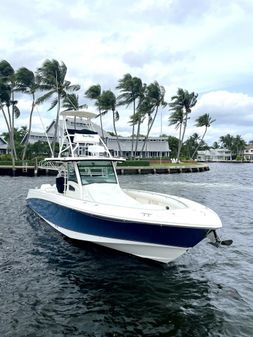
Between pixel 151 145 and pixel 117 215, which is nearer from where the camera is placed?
pixel 117 215

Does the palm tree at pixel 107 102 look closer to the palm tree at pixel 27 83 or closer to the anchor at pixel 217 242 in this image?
the palm tree at pixel 27 83

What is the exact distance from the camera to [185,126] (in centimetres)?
7894

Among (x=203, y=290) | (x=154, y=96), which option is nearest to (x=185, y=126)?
(x=154, y=96)

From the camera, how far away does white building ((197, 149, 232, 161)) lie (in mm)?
166875

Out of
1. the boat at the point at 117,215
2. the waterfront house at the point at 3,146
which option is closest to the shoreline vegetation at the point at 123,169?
the boat at the point at 117,215

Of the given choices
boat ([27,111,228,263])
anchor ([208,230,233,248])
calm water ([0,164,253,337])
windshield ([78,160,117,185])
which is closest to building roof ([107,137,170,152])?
boat ([27,111,228,263])

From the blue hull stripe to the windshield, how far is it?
1624 mm

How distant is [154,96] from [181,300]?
66.0m

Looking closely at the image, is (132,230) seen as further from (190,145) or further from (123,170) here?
(190,145)

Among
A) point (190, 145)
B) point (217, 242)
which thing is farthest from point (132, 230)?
point (190, 145)

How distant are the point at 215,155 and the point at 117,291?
16648cm

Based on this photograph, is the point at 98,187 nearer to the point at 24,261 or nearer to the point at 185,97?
the point at 24,261

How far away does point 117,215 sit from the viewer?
9641 millimetres

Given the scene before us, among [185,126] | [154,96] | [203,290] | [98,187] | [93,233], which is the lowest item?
[203,290]
